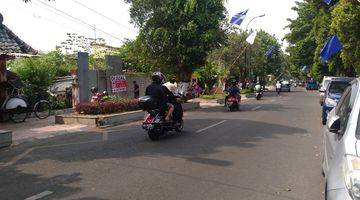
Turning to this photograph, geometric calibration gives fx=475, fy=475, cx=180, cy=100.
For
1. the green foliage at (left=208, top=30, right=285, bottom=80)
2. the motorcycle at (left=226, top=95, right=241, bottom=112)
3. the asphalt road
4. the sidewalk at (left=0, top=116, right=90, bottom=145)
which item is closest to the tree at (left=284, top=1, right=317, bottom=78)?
the green foliage at (left=208, top=30, right=285, bottom=80)

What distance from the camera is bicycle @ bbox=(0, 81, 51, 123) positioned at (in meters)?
18.3

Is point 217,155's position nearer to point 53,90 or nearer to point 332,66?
point 53,90

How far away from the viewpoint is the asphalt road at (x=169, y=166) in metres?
7.18

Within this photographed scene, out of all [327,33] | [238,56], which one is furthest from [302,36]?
[327,33]

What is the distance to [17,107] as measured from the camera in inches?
731

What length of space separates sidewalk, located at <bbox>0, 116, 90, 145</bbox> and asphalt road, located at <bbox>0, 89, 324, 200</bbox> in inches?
35.6

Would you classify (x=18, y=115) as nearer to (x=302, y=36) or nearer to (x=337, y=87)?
(x=337, y=87)

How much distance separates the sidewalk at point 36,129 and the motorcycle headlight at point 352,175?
10.6 m

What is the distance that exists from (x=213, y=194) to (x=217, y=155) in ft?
10.7

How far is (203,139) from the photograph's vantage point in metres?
12.8

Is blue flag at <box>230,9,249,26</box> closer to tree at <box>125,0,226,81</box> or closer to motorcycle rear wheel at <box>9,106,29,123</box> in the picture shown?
tree at <box>125,0,226,81</box>

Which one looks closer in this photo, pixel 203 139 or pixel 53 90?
pixel 203 139

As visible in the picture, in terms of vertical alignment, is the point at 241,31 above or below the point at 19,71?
above

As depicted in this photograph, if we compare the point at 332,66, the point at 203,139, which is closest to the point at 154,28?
the point at 203,139
